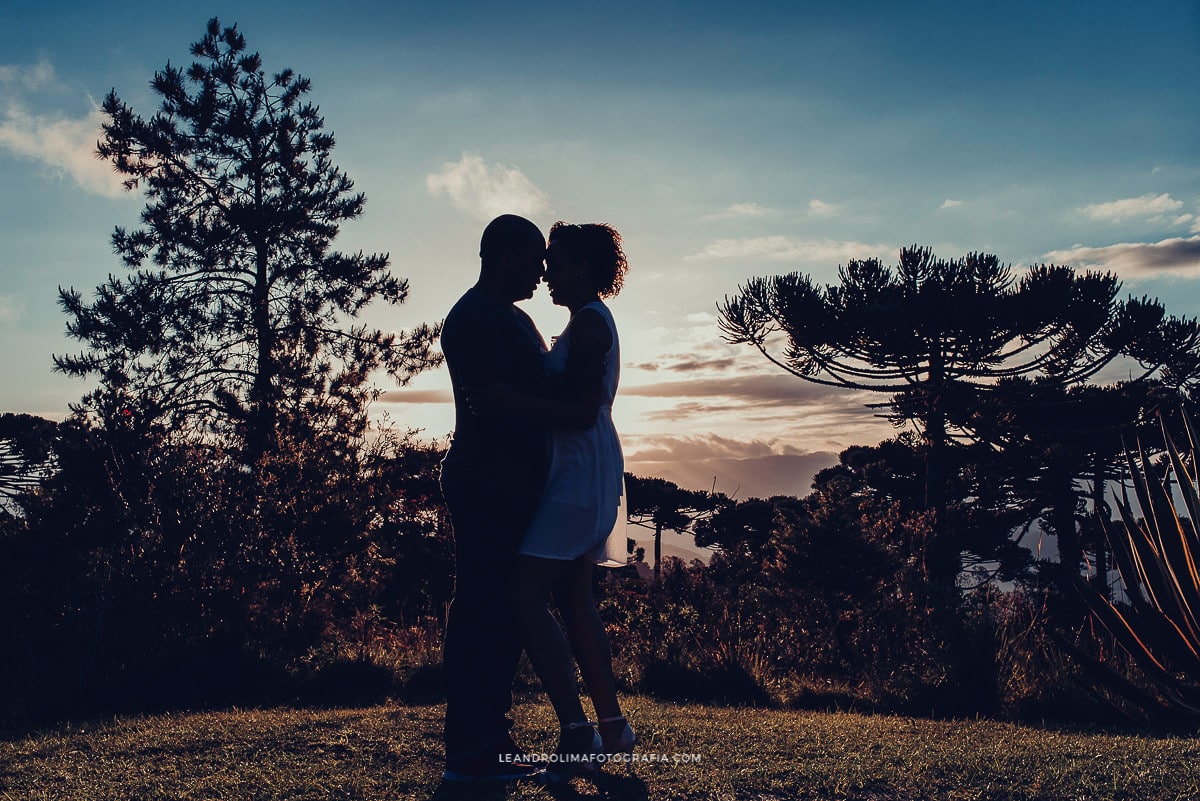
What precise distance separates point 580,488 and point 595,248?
0.83m

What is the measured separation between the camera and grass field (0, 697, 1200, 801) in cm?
279

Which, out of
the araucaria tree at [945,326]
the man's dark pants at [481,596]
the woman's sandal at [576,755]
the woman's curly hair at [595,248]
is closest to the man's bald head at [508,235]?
the woman's curly hair at [595,248]

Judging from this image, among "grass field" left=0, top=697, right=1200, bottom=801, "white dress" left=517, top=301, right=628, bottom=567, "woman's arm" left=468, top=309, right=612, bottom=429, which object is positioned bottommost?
"grass field" left=0, top=697, right=1200, bottom=801

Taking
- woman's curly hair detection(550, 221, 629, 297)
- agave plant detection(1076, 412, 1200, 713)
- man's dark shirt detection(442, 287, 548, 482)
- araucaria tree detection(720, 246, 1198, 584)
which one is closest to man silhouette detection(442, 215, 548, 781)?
man's dark shirt detection(442, 287, 548, 482)

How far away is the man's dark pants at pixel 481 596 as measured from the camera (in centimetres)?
288

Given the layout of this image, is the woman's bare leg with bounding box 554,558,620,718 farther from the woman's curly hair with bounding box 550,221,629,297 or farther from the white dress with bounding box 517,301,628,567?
the woman's curly hair with bounding box 550,221,629,297

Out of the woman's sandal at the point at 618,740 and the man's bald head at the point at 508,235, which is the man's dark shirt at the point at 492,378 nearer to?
the man's bald head at the point at 508,235

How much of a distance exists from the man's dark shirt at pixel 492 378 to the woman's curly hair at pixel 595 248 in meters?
0.34

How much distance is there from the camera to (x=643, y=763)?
10.3 ft

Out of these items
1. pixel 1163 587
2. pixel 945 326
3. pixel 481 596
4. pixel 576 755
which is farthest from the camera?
pixel 945 326

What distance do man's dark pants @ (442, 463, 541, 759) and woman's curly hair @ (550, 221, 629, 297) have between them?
751 millimetres

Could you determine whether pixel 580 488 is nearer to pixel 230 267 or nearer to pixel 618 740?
pixel 618 740

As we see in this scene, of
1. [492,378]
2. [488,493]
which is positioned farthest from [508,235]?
[488,493]

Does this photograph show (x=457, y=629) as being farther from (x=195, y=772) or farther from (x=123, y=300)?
(x=123, y=300)
